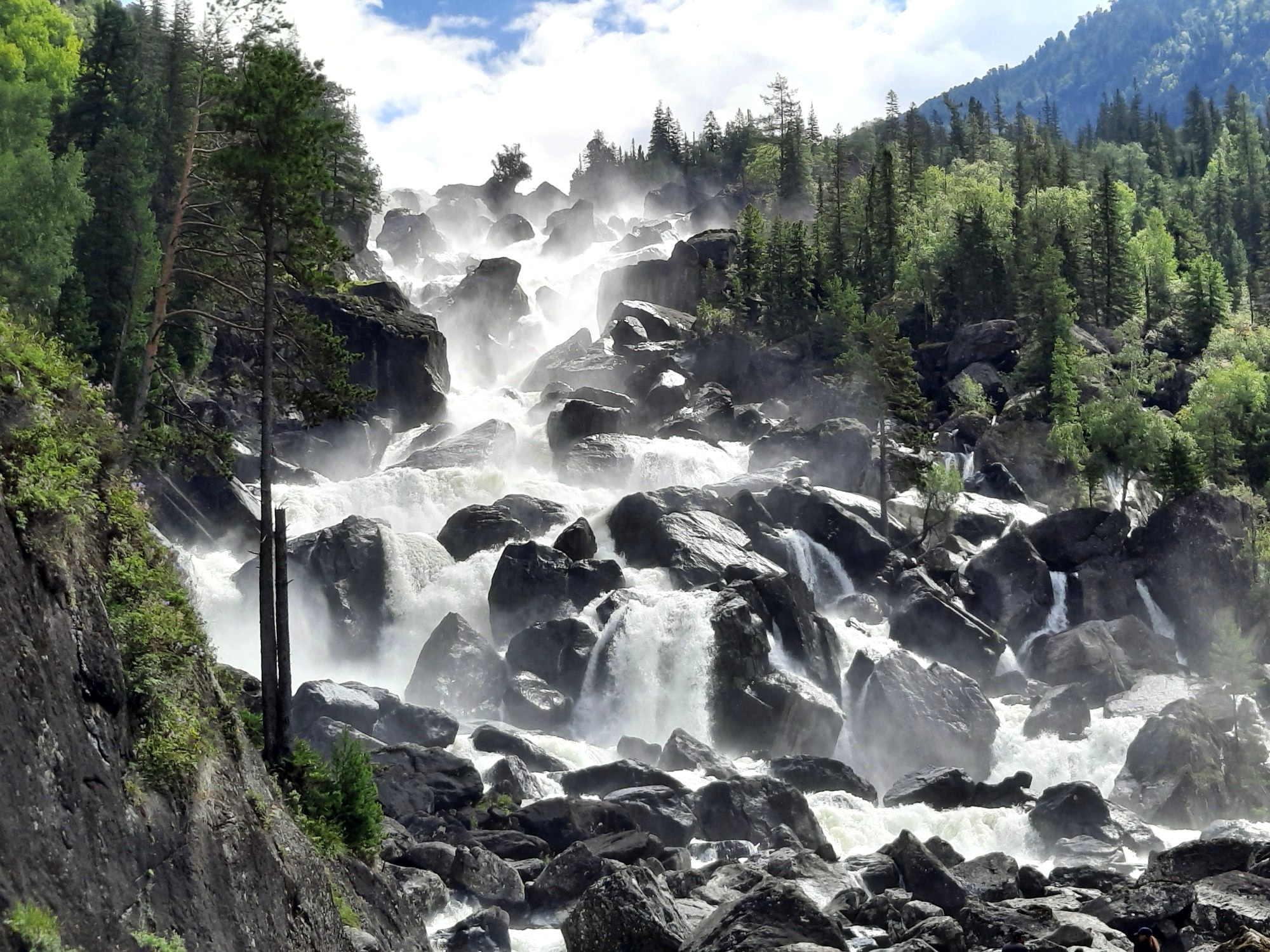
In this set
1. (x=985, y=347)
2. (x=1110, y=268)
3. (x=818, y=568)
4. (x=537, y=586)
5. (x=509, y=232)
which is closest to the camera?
(x=537, y=586)

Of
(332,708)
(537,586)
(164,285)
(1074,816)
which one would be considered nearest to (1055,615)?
(1074,816)

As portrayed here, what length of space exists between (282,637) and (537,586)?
27618mm

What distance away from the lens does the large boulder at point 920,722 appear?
48750 mm

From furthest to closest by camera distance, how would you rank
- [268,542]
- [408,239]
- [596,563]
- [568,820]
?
[408,239] < [596,563] < [568,820] < [268,542]

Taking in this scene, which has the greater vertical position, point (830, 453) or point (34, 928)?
point (830, 453)

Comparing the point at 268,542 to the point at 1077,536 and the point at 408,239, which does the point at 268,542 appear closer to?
the point at 1077,536

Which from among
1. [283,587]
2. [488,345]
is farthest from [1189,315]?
[283,587]

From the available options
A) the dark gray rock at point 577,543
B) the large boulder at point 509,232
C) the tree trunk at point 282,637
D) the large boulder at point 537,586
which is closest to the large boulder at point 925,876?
the tree trunk at point 282,637

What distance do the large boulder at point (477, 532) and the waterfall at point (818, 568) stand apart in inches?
511

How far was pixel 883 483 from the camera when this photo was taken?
66.0 meters

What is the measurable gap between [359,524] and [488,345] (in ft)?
171

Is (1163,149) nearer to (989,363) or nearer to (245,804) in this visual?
(989,363)

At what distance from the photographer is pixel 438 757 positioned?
35.6 m

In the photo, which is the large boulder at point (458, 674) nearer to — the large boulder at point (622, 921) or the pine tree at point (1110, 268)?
the large boulder at point (622, 921)
